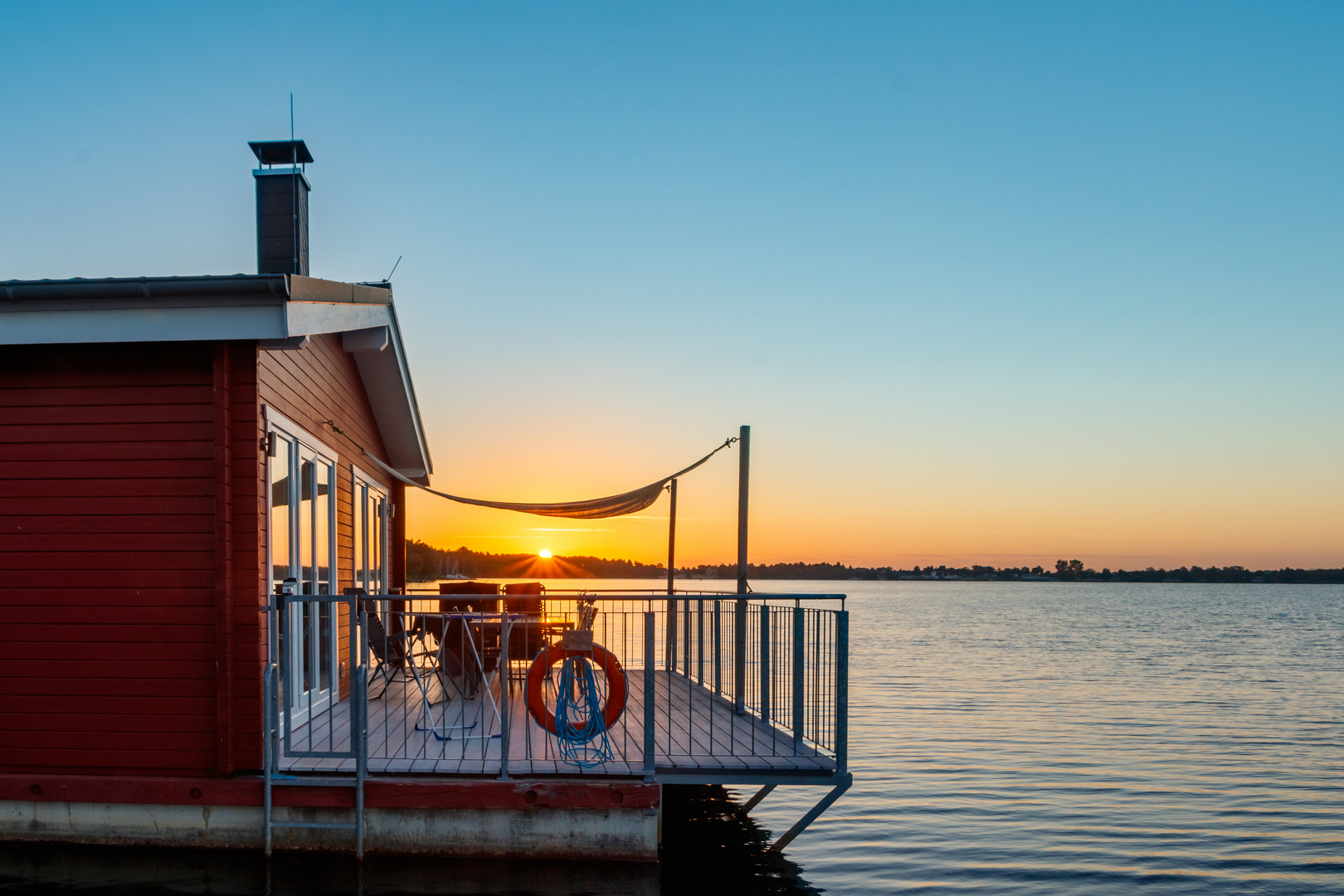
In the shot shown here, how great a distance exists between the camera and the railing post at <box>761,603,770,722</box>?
255 inches

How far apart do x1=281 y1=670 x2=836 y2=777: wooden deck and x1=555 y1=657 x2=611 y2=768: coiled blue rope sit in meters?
0.09

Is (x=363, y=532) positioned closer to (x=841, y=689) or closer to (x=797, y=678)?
(x=797, y=678)

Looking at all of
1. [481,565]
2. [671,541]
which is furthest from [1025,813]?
[481,565]

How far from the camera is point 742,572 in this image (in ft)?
27.1

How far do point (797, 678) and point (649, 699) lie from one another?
1031 millimetres

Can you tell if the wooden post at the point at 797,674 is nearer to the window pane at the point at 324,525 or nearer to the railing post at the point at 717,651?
the railing post at the point at 717,651

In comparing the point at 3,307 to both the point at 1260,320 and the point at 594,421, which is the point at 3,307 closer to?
the point at 594,421

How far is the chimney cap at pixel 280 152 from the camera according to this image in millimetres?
7387

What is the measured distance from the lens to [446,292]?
12.8 meters

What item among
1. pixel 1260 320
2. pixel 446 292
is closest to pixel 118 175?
pixel 446 292

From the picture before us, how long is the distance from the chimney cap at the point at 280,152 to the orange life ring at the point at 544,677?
14.1 feet

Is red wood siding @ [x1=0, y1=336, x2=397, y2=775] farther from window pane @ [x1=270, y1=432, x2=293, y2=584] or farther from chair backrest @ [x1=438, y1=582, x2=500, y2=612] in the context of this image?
chair backrest @ [x1=438, y1=582, x2=500, y2=612]

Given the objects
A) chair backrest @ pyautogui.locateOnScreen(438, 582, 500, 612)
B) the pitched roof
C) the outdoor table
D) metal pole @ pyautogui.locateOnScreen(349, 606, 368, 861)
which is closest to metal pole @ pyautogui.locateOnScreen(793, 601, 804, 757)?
the outdoor table

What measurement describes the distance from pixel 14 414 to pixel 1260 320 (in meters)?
17.8
